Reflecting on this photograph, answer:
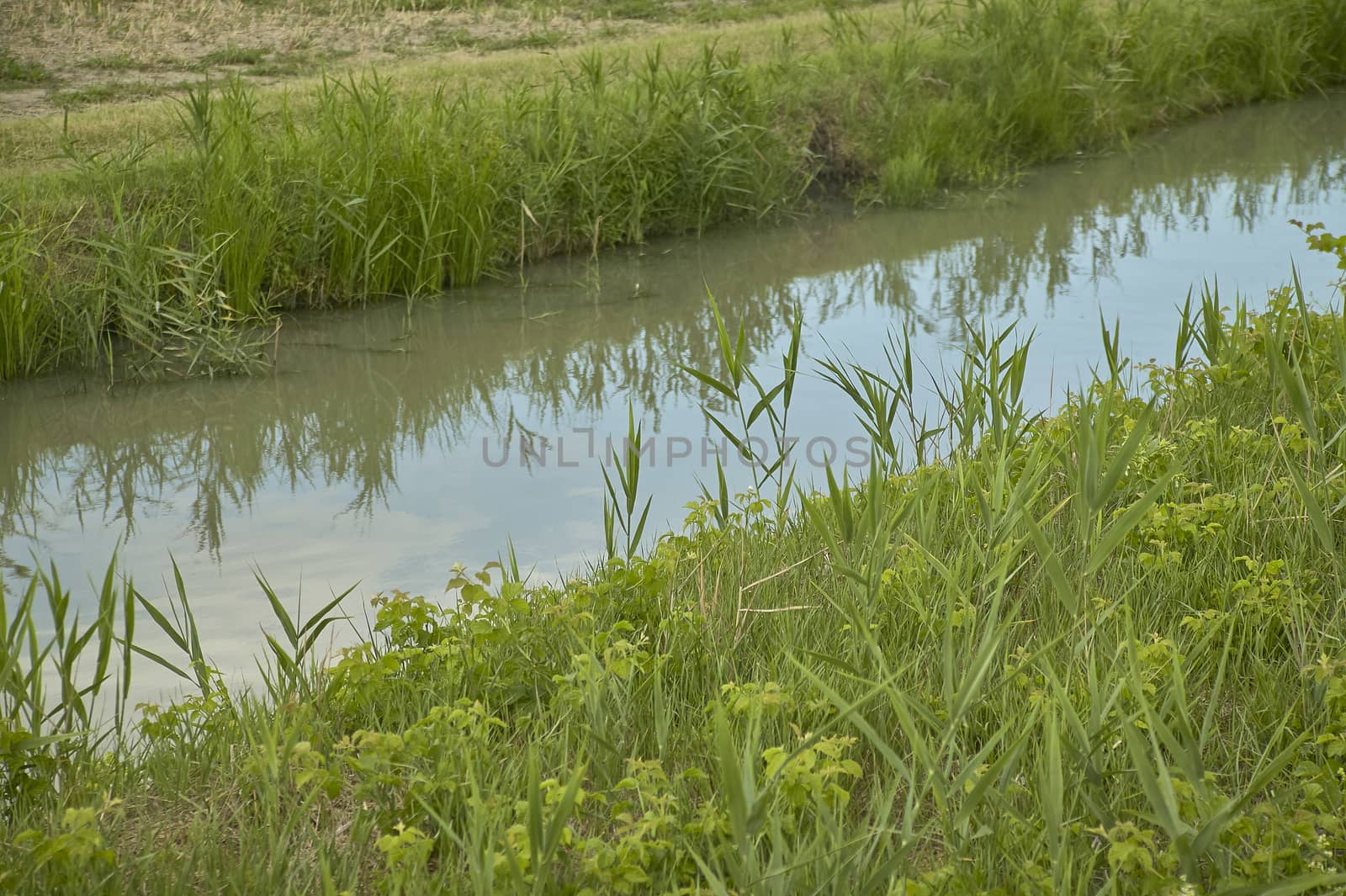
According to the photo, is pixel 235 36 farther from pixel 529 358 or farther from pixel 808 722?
pixel 808 722

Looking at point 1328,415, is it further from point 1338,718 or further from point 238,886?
point 238,886

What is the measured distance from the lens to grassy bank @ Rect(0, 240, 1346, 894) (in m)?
1.67

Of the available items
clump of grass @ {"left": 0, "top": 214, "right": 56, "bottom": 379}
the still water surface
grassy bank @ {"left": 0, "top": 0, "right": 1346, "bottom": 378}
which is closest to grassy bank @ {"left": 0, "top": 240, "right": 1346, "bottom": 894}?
the still water surface

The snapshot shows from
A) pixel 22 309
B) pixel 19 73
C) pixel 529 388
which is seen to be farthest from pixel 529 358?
pixel 19 73

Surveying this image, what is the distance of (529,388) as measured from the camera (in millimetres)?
4691

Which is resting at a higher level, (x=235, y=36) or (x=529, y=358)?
(x=235, y=36)

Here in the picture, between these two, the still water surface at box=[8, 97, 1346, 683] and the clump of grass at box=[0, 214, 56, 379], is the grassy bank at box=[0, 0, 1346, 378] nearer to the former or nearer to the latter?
the clump of grass at box=[0, 214, 56, 379]

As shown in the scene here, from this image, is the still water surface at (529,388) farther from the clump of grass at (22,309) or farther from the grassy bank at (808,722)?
the grassy bank at (808,722)

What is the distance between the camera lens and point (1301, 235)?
6.43 m

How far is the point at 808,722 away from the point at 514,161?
4270 mm

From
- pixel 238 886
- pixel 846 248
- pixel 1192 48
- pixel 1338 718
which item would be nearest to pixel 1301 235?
pixel 846 248

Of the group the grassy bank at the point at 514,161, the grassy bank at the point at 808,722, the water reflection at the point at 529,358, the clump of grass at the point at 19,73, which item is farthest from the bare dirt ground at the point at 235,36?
the grassy bank at the point at 808,722

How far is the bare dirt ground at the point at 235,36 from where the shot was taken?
25.6 feet

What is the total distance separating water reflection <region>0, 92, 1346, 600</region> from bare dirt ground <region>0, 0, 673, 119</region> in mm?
3399
